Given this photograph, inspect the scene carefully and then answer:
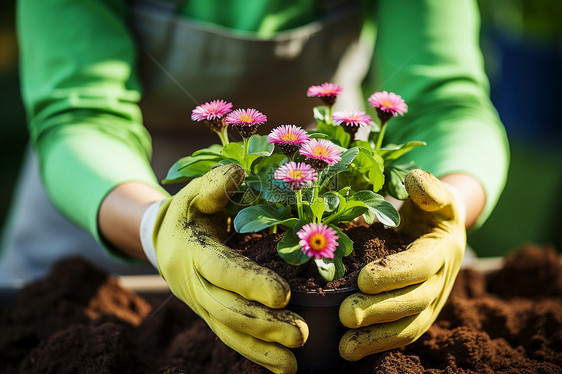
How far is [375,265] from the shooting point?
0.73m

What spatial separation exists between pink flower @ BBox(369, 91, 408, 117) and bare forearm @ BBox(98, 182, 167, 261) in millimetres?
456

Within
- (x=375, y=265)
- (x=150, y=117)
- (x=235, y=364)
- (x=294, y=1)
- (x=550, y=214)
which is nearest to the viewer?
(x=375, y=265)

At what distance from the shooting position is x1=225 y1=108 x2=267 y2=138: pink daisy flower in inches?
29.7

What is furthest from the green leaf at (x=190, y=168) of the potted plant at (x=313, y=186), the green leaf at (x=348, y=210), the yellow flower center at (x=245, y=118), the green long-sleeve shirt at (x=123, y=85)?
the green long-sleeve shirt at (x=123, y=85)

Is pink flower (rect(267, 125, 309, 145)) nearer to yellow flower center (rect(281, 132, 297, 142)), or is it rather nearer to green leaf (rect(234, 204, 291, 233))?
yellow flower center (rect(281, 132, 297, 142))

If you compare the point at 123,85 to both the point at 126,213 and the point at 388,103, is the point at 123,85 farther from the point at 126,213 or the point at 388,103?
the point at 388,103

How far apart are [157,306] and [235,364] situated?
1.30ft

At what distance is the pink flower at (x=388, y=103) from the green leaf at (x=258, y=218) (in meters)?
0.22

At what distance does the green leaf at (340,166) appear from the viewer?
752 mm

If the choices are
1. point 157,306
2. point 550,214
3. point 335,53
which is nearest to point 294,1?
point 335,53

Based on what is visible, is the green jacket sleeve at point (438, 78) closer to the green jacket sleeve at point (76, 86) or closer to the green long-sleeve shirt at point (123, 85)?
the green long-sleeve shirt at point (123, 85)

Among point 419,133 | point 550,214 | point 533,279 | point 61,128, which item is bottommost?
point 550,214

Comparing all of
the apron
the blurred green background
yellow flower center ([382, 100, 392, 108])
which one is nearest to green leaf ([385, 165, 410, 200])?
yellow flower center ([382, 100, 392, 108])

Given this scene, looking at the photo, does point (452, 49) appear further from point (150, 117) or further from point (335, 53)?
point (150, 117)
